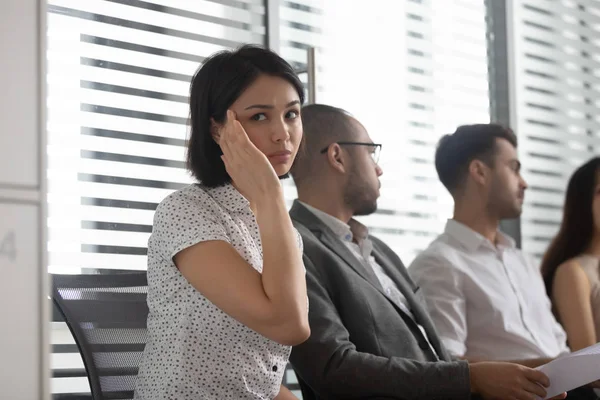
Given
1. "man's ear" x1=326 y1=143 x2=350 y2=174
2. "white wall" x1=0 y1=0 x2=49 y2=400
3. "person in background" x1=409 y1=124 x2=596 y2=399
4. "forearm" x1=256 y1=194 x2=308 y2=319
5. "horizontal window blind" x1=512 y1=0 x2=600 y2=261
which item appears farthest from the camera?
"horizontal window blind" x1=512 y1=0 x2=600 y2=261

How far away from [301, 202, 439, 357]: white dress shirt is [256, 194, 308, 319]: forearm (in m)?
0.84

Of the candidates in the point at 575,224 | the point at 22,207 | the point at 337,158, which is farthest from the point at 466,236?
the point at 22,207

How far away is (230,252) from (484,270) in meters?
A: 1.73

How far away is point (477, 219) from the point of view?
354 cm

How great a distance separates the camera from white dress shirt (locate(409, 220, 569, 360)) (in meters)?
3.17

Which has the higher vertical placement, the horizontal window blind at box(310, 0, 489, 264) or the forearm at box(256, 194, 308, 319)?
the horizontal window blind at box(310, 0, 489, 264)

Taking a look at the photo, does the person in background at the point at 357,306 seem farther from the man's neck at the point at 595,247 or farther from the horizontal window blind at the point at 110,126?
the man's neck at the point at 595,247

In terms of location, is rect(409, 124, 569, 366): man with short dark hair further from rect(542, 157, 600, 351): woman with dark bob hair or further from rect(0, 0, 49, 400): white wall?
rect(0, 0, 49, 400): white wall

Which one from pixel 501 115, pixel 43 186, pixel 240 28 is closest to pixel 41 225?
pixel 43 186

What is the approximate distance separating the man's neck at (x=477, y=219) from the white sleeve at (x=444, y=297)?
0.29 meters

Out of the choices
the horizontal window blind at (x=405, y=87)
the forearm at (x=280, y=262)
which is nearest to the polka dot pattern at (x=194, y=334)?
the forearm at (x=280, y=262)

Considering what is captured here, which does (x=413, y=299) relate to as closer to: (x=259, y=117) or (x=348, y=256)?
(x=348, y=256)

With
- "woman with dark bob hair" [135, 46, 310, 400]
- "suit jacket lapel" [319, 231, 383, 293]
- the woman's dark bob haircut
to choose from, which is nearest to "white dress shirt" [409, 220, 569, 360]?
"suit jacket lapel" [319, 231, 383, 293]

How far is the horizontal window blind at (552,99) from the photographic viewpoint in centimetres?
483
